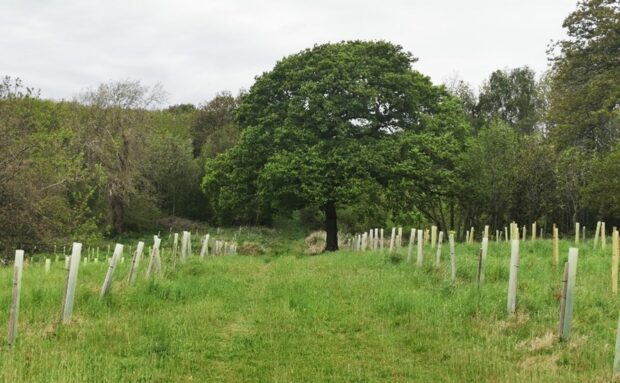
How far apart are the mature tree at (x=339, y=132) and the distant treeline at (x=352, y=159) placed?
0.59ft

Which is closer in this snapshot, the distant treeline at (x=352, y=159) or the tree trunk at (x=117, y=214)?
the distant treeline at (x=352, y=159)

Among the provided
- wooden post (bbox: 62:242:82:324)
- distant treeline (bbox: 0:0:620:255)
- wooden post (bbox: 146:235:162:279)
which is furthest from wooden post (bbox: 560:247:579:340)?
distant treeline (bbox: 0:0:620:255)

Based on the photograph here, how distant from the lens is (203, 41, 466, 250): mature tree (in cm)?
2633

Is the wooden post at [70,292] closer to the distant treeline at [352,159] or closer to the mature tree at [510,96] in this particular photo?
the distant treeline at [352,159]

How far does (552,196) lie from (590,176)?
2.51m

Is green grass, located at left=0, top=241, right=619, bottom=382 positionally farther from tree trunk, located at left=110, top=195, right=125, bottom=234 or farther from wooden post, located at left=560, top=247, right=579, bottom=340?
tree trunk, located at left=110, top=195, right=125, bottom=234

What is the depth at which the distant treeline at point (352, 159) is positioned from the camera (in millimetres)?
23516

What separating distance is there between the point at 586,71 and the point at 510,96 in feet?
→ 104

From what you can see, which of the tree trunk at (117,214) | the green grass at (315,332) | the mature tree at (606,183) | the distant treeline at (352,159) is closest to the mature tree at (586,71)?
the distant treeline at (352,159)

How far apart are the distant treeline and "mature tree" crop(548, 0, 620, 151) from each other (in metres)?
0.06

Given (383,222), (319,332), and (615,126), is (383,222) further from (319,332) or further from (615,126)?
(319,332)

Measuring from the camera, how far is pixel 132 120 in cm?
4150

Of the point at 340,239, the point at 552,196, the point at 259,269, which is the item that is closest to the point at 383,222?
the point at 340,239

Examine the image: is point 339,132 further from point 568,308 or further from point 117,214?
point 117,214
